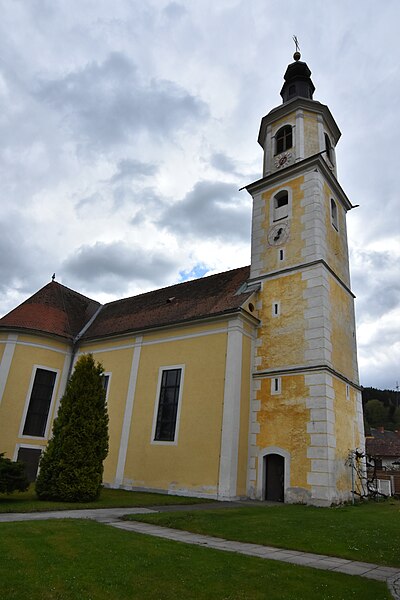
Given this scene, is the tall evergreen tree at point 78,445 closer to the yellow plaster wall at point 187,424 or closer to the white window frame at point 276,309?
the yellow plaster wall at point 187,424

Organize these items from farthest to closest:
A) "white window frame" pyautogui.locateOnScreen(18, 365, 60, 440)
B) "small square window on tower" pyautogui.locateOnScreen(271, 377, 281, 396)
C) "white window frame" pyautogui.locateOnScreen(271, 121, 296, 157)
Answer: "white window frame" pyautogui.locateOnScreen(271, 121, 296, 157) < "white window frame" pyautogui.locateOnScreen(18, 365, 60, 440) < "small square window on tower" pyautogui.locateOnScreen(271, 377, 281, 396)

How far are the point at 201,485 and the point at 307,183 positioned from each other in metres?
14.4

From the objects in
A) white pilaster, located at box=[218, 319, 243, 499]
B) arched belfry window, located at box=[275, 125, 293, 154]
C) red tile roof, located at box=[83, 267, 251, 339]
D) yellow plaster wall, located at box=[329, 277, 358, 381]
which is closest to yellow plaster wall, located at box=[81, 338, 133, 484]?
red tile roof, located at box=[83, 267, 251, 339]

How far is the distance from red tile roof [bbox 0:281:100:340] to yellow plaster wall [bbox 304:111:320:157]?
16.4m

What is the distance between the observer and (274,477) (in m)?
16.9

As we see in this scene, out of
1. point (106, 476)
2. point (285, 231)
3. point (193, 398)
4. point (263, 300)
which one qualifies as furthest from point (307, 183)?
point (106, 476)

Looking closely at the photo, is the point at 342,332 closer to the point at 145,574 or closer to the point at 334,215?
the point at 334,215

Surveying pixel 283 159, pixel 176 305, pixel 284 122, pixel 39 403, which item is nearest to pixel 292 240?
pixel 283 159

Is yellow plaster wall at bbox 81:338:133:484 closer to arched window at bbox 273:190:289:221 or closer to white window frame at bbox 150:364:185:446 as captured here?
white window frame at bbox 150:364:185:446

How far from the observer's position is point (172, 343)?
20500 millimetres

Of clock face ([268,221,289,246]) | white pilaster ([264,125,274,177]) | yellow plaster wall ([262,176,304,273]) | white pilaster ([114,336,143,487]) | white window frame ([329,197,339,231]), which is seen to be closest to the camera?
white pilaster ([114,336,143,487])

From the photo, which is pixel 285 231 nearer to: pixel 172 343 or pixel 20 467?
pixel 172 343

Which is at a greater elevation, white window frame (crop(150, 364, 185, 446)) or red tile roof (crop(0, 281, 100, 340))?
red tile roof (crop(0, 281, 100, 340))

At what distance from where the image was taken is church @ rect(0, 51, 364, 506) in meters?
16.8
